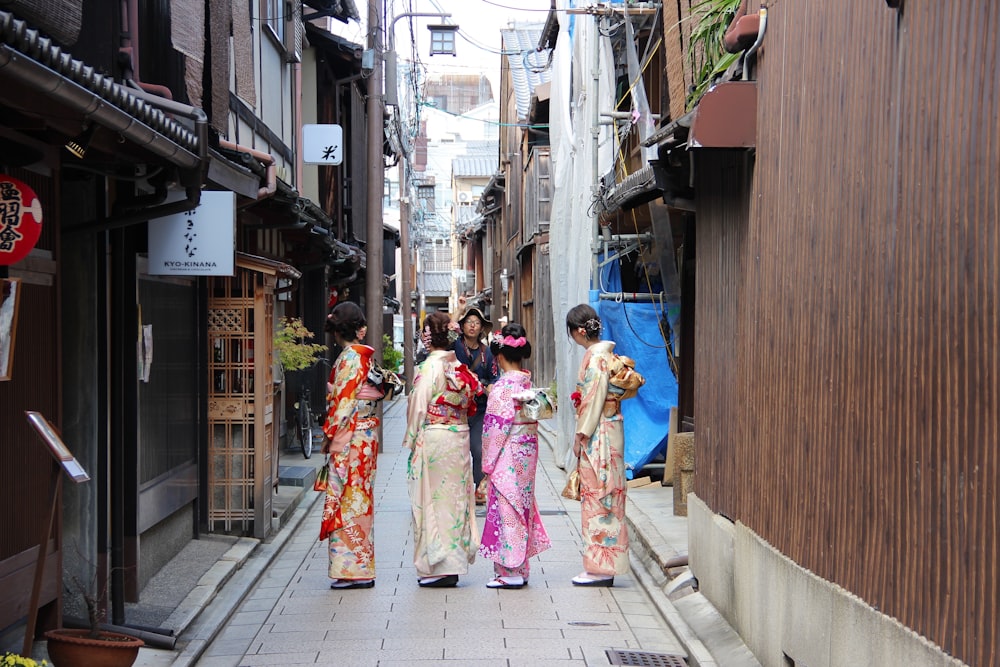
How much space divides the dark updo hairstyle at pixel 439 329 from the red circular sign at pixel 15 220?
4.26 metres

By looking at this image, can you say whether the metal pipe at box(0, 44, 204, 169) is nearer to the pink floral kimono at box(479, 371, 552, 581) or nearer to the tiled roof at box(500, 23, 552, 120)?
the pink floral kimono at box(479, 371, 552, 581)

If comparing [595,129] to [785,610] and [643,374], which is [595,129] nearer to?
[643,374]

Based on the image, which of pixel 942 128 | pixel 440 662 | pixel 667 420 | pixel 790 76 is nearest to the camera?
pixel 942 128

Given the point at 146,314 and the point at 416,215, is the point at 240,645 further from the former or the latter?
the point at 416,215

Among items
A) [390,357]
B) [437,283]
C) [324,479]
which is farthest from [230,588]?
[437,283]

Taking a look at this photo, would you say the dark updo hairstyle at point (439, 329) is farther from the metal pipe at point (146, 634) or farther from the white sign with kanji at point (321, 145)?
the white sign with kanji at point (321, 145)

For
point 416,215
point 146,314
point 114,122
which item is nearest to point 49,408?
point 114,122

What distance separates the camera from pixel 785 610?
6.28 m

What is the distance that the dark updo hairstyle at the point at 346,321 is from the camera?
9.44 meters

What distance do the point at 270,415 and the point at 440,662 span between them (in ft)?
17.3

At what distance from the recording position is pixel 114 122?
5430 mm

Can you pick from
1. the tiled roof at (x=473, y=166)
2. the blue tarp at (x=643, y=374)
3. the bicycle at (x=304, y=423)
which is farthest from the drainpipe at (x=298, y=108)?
the tiled roof at (x=473, y=166)

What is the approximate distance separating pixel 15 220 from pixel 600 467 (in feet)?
17.1

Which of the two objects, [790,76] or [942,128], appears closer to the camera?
[942,128]
